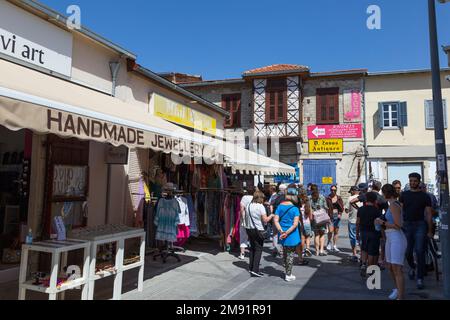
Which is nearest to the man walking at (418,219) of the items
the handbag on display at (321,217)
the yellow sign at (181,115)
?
the handbag on display at (321,217)

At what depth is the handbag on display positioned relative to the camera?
787cm

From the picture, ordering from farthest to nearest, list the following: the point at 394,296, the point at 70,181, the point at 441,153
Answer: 1. the point at 70,181
2. the point at 441,153
3. the point at 394,296

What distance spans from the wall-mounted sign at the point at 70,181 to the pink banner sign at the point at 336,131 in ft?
49.5

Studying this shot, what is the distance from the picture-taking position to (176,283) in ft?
18.3

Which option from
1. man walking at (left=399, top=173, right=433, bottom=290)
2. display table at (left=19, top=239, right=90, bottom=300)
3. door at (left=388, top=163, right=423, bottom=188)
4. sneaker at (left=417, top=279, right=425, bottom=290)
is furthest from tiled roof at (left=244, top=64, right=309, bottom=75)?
display table at (left=19, top=239, right=90, bottom=300)

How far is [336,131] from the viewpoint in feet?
62.6

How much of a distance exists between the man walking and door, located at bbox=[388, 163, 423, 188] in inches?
538

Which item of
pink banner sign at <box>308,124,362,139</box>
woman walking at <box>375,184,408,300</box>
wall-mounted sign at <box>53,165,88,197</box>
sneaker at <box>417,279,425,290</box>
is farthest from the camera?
pink banner sign at <box>308,124,362,139</box>

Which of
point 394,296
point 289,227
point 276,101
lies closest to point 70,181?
point 289,227

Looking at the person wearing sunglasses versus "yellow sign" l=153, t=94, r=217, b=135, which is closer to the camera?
the person wearing sunglasses

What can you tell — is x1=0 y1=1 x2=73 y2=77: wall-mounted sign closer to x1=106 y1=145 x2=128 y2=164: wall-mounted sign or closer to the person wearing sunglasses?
x1=106 y1=145 x2=128 y2=164: wall-mounted sign

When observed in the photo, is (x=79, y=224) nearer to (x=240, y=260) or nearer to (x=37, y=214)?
(x=37, y=214)

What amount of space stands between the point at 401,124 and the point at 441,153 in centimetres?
1449

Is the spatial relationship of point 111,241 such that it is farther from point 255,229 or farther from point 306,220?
point 306,220
